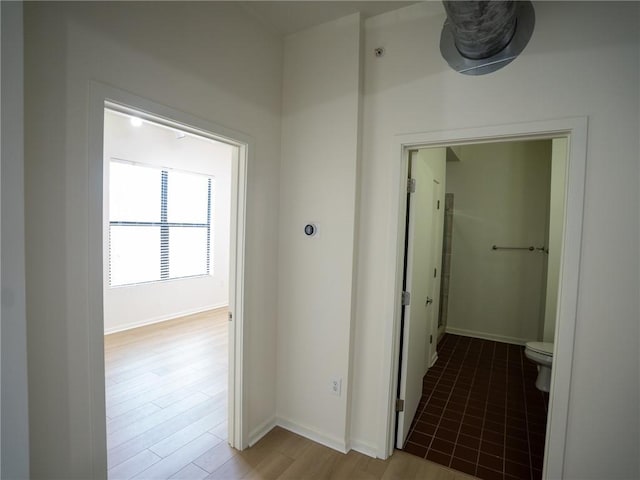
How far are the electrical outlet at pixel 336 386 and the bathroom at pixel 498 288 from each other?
2.47 feet

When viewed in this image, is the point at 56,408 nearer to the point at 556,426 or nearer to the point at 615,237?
the point at 556,426

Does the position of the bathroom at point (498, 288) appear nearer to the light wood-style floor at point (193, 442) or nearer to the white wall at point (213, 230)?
the light wood-style floor at point (193, 442)

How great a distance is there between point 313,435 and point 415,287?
1.28 meters

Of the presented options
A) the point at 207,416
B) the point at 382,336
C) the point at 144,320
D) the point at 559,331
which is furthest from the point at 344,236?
the point at 144,320

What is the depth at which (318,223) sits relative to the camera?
2260mm

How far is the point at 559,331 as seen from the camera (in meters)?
1.66

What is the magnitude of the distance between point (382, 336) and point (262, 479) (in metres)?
1.11

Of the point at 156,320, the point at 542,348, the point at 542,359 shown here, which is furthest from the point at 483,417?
the point at 156,320

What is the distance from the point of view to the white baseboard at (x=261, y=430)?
2271 millimetres

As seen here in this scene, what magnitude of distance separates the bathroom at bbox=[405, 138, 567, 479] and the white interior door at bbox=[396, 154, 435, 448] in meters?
0.31

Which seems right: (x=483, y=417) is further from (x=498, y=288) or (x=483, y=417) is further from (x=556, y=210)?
(x=498, y=288)

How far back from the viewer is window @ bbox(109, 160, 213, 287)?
4316mm

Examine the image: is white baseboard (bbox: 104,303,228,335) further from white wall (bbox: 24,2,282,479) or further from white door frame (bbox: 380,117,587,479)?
white door frame (bbox: 380,117,587,479)

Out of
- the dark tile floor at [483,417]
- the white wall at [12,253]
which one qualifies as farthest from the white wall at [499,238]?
the white wall at [12,253]
